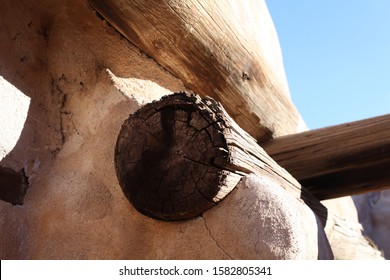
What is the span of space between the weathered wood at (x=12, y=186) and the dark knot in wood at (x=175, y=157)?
39cm

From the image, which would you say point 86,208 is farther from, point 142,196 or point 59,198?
point 142,196

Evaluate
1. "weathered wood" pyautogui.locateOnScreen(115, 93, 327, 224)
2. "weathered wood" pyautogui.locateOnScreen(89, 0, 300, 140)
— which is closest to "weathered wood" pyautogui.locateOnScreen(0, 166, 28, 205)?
"weathered wood" pyautogui.locateOnScreen(115, 93, 327, 224)

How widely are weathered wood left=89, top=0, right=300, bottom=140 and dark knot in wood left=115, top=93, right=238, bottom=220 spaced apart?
449 mm

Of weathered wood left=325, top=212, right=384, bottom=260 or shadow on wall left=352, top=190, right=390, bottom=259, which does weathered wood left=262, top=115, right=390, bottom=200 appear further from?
shadow on wall left=352, top=190, right=390, bottom=259

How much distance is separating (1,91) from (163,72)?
0.54 meters

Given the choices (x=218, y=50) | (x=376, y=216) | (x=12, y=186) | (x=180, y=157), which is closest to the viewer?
(x=180, y=157)

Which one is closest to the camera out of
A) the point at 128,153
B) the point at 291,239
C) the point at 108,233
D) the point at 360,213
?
the point at 291,239

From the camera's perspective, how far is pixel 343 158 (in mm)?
1918

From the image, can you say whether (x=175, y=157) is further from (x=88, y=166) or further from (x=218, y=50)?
(x=218, y=50)

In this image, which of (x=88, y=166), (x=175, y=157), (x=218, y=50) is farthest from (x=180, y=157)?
(x=218, y=50)

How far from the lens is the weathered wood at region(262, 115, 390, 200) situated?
6.20ft

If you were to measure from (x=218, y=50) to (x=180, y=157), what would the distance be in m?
0.69
